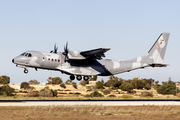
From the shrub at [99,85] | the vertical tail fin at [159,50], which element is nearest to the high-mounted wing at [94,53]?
the vertical tail fin at [159,50]

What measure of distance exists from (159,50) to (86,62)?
14.8 metres

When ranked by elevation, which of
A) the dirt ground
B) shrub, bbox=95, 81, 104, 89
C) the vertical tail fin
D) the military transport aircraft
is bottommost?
the dirt ground

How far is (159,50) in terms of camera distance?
4828cm

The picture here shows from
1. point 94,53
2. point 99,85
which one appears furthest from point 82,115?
point 99,85

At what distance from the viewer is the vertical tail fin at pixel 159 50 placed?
47.8m

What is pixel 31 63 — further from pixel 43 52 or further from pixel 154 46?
pixel 154 46

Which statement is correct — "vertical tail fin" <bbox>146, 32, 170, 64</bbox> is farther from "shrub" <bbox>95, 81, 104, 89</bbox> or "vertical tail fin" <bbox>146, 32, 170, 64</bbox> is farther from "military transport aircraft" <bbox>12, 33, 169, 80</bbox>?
"shrub" <bbox>95, 81, 104, 89</bbox>

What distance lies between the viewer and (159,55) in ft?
157

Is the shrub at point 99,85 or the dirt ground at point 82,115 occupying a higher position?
the shrub at point 99,85

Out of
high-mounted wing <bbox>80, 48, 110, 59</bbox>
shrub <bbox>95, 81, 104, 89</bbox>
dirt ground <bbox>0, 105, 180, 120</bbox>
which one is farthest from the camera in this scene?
shrub <bbox>95, 81, 104, 89</bbox>

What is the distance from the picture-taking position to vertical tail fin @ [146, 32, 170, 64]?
47.8 m

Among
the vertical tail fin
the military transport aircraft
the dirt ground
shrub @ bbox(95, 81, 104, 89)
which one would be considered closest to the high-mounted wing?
the military transport aircraft

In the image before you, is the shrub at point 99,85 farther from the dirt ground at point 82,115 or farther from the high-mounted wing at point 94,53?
the dirt ground at point 82,115

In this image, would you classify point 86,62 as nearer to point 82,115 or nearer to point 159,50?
point 159,50
